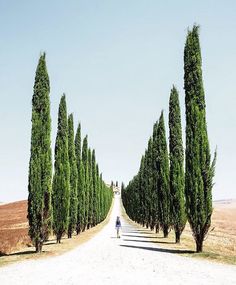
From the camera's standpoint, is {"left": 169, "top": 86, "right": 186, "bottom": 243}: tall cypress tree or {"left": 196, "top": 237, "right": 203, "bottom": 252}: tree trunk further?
{"left": 169, "top": 86, "right": 186, "bottom": 243}: tall cypress tree

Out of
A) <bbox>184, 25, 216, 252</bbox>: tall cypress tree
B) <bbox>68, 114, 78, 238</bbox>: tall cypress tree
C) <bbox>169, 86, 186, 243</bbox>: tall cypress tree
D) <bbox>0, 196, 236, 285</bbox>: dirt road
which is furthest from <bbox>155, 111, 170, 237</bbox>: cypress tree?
<bbox>0, 196, 236, 285</bbox>: dirt road

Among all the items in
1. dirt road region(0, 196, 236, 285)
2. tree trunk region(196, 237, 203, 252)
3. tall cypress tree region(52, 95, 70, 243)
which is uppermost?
tall cypress tree region(52, 95, 70, 243)

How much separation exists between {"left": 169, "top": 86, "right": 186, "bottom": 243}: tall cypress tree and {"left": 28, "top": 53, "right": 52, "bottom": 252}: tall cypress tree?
408 inches

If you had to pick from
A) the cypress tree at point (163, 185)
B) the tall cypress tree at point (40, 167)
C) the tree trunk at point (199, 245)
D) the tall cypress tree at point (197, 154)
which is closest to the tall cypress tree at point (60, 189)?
the tall cypress tree at point (40, 167)

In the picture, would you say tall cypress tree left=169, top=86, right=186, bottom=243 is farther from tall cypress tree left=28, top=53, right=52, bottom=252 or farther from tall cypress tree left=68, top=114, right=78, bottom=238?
tall cypress tree left=68, top=114, right=78, bottom=238

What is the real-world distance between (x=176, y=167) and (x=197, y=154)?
27.3 feet

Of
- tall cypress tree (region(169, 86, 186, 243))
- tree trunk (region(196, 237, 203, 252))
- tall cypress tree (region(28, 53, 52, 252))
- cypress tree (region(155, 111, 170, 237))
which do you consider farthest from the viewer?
cypress tree (region(155, 111, 170, 237))

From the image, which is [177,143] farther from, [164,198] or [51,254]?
[51,254]

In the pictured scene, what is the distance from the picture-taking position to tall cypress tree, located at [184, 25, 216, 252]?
21.2 metres

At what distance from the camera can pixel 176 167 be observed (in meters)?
30.1

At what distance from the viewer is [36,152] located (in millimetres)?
21703

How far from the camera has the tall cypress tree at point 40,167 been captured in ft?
69.5

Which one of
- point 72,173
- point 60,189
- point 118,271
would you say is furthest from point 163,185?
point 118,271

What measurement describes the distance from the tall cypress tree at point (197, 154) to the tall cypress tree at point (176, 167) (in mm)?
7152
